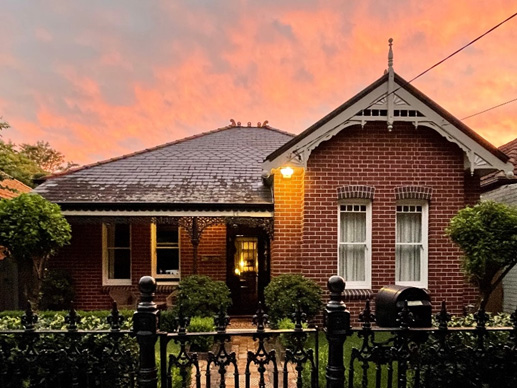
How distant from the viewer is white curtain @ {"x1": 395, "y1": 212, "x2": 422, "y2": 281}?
8.62 metres

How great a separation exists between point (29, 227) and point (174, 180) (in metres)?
3.95

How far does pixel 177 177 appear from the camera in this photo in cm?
1017

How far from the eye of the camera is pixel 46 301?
912 centimetres

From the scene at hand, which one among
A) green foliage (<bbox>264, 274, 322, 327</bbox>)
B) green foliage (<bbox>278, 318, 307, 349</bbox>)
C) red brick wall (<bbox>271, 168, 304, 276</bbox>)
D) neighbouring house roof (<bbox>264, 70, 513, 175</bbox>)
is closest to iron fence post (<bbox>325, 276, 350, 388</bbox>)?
green foliage (<bbox>278, 318, 307, 349</bbox>)

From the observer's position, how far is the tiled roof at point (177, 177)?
359 inches

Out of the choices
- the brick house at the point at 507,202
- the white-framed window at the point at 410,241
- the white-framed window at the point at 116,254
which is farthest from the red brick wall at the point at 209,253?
the brick house at the point at 507,202

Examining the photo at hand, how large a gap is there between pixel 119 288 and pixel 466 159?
972 cm

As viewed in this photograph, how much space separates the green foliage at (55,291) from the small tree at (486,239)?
367 inches

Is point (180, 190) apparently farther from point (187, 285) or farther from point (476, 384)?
point (476, 384)

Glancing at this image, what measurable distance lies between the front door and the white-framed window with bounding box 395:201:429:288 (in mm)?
3777

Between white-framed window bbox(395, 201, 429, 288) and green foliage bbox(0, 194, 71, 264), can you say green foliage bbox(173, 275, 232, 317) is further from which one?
white-framed window bbox(395, 201, 429, 288)

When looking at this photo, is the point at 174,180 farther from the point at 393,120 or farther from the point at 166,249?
the point at 393,120

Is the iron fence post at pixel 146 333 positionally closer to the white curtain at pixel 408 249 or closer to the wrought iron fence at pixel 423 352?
the wrought iron fence at pixel 423 352

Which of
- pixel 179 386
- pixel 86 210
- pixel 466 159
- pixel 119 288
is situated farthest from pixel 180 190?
pixel 466 159
